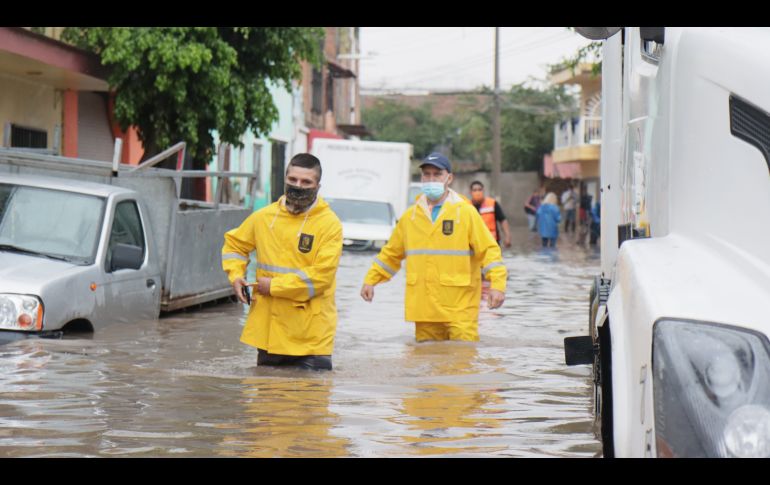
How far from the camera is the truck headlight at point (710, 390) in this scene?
10.3 ft

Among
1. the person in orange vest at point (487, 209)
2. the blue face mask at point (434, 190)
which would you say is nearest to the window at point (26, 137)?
the person in orange vest at point (487, 209)

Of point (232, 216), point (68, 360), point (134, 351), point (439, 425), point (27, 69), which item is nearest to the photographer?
point (439, 425)

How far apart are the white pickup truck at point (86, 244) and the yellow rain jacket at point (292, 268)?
1419 mm

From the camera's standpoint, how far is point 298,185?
8.39m

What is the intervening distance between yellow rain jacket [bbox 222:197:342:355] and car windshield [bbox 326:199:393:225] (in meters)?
19.2

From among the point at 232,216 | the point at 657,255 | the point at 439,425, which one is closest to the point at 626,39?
the point at 439,425

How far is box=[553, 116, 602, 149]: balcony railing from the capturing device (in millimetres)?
51312

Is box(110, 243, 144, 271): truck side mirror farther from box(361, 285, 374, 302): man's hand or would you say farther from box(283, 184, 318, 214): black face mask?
box(283, 184, 318, 214): black face mask

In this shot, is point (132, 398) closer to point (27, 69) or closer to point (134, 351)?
point (134, 351)

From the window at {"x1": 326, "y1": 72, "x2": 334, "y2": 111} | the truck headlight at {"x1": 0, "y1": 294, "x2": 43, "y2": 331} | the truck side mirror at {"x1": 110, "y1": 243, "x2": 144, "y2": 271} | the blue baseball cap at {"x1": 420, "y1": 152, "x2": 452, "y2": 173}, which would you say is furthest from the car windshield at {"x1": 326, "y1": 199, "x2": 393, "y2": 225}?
the window at {"x1": 326, "y1": 72, "x2": 334, "y2": 111}

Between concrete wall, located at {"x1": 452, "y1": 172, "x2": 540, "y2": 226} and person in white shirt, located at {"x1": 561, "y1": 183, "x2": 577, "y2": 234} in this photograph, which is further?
concrete wall, located at {"x1": 452, "y1": 172, "x2": 540, "y2": 226}

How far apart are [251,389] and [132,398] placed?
0.75 meters

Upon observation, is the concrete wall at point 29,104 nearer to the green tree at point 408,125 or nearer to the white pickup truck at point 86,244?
the white pickup truck at point 86,244

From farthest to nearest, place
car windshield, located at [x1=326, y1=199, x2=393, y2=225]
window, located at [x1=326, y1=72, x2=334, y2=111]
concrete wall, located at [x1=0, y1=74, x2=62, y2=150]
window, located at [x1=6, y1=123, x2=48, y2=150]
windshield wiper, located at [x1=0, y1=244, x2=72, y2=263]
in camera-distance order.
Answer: window, located at [x1=326, y1=72, x2=334, y2=111], car windshield, located at [x1=326, y1=199, x2=393, y2=225], window, located at [x1=6, y1=123, x2=48, y2=150], concrete wall, located at [x1=0, y1=74, x2=62, y2=150], windshield wiper, located at [x1=0, y1=244, x2=72, y2=263]
